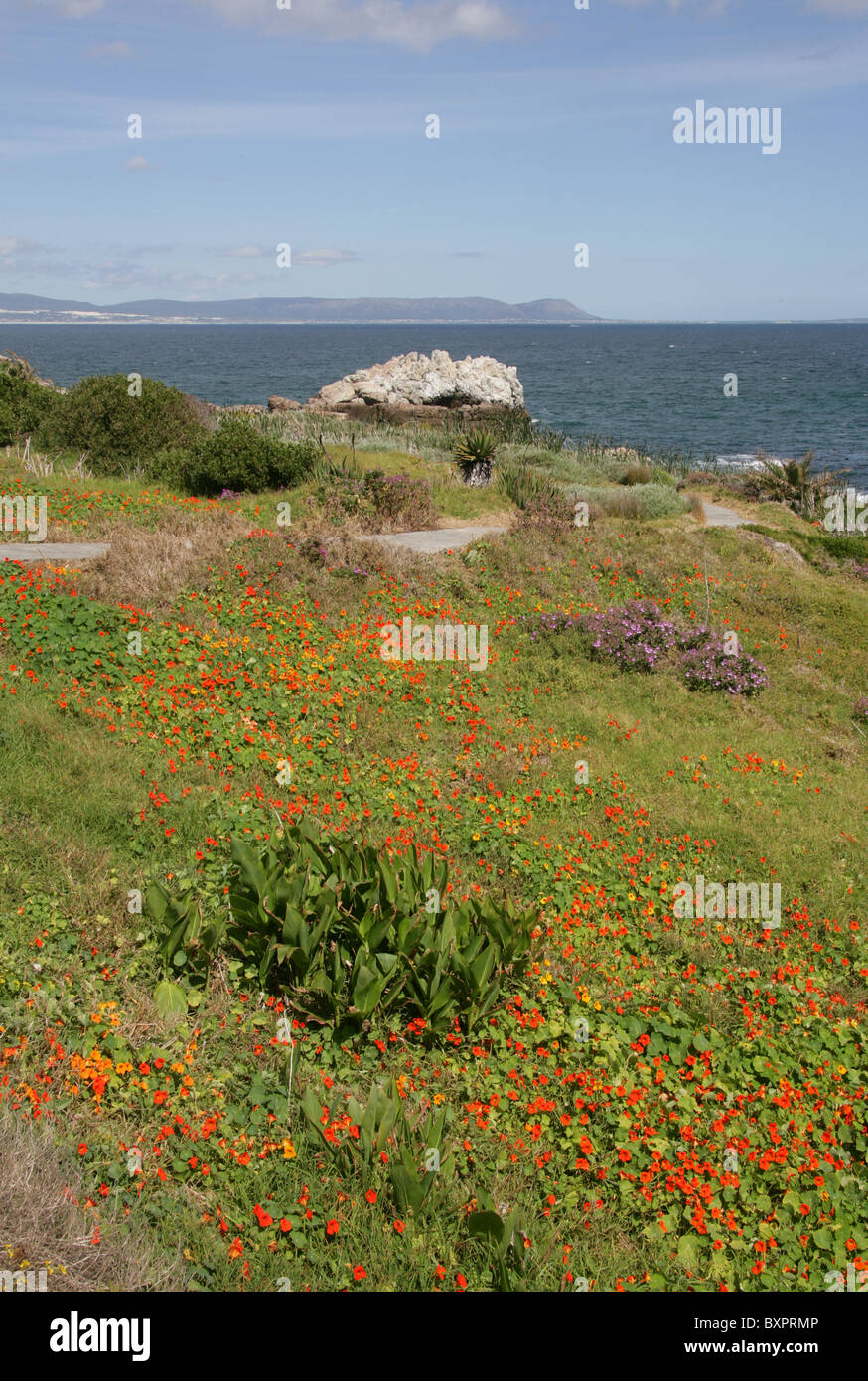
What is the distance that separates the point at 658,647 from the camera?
12.5 m

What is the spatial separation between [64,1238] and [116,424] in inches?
695

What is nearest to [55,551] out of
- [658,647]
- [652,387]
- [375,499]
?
[375,499]

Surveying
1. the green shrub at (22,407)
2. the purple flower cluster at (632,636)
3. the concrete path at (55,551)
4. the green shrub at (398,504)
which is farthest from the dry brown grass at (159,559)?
the green shrub at (22,407)

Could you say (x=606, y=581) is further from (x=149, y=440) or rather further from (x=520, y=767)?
(x=149, y=440)

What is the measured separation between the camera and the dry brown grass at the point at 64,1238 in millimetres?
3484

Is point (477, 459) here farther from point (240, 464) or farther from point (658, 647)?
point (658, 647)

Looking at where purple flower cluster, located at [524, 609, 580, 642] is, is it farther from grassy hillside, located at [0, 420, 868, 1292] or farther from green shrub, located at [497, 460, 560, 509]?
green shrub, located at [497, 460, 560, 509]

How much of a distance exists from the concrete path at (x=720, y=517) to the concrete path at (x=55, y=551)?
465 inches

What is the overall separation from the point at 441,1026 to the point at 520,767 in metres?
4.01

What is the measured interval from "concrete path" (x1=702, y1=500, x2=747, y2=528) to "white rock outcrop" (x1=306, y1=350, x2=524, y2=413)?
18.3 meters

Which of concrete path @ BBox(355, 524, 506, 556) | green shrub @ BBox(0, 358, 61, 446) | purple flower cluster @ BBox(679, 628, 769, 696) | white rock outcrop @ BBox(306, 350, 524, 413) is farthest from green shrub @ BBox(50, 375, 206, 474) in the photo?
white rock outcrop @ BBox(306, 350, 524, 413)

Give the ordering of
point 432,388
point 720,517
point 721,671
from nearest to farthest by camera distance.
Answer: point 721,671
point 720,517
point 432,388

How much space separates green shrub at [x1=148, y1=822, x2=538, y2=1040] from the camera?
221 inches

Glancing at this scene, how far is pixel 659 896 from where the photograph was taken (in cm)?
764
